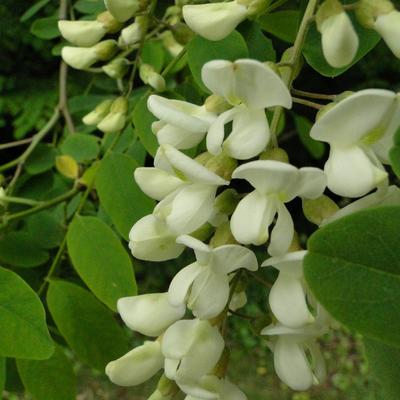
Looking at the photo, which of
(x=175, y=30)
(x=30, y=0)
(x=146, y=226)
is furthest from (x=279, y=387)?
(x=146, y=226)

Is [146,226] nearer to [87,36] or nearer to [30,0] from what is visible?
[87,36]

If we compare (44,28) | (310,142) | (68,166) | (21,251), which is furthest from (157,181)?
(310,142)

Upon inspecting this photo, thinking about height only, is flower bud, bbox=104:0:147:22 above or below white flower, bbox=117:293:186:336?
above

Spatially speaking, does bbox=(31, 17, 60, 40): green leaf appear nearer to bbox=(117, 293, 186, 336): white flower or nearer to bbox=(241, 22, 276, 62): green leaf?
bbox=(241, 22, 276, 62): green leaf

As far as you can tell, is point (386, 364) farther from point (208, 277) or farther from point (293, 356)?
point (208, 277)

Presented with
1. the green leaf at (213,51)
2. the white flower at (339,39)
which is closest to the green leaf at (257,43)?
the green leaf at (213,51)

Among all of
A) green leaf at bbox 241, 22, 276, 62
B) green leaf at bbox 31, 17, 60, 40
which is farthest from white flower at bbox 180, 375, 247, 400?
green leaf at bbox 31, 17, 60, 40
